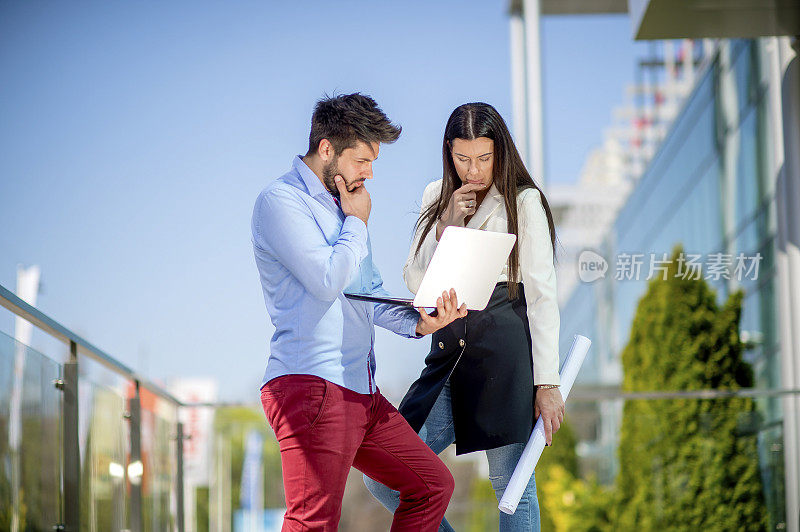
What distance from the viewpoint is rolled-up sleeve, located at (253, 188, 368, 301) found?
91.0 inches

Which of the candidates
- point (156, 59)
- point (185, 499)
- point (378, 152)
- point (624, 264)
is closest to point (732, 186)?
point (624, 264)

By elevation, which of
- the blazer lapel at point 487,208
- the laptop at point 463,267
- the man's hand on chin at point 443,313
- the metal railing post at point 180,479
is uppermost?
the blazer lapel at point 487,208

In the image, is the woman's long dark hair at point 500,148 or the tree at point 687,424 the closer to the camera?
the woman's long dark hair at point 500,148

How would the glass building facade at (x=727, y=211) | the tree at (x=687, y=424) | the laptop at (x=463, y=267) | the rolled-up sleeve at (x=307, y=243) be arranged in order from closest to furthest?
the rolled-up sleeve at (x=307, y=243) < the laptop at (x=463, y=267) < the tree at (x=687, y=424) < the glass building facade at (x=727, y=211)

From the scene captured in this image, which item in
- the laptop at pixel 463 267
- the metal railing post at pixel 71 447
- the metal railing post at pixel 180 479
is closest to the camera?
the laptop at pixel 463 267

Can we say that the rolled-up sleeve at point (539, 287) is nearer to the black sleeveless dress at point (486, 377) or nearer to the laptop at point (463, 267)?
the black sleeveless dress at point (486, 377)

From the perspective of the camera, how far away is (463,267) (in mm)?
2461

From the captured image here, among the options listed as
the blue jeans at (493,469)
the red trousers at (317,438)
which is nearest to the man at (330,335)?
the red trousers at (317,438)

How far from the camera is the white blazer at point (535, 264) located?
2725 mm

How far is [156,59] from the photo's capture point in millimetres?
14906

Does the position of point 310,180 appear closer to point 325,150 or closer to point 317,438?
point 325,150

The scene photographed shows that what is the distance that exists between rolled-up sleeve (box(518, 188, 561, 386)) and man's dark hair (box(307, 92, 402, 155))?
1.61 feet

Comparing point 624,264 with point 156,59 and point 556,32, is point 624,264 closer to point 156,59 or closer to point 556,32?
point 156,59

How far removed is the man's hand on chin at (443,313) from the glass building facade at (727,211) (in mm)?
681
